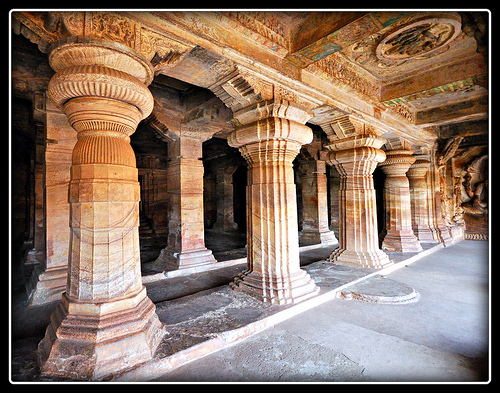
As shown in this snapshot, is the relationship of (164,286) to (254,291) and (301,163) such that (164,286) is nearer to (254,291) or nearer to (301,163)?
(254,291)

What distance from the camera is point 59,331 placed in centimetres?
212

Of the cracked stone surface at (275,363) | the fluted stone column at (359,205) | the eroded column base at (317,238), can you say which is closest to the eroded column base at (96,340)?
the cracked stone surface at (275,363)

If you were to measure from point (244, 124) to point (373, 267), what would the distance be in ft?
12.6

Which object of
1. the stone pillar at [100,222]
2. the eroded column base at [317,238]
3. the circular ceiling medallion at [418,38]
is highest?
the circular ceiling medallion at [418,38]

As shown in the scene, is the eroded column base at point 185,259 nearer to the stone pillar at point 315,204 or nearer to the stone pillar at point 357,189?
the stone pillar at point 357,189

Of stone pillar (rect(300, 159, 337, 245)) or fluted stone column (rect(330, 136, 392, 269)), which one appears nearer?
fluted stone column (rect(330, 136, 392, 269))

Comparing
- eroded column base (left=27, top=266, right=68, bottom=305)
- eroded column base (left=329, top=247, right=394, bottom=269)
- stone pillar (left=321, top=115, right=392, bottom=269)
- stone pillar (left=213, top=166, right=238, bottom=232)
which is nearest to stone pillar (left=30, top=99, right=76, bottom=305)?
eroded column base (left=27, top=266, right=68, bottom=305)

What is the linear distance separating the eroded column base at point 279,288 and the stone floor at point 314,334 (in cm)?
13

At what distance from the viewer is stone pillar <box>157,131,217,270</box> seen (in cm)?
533

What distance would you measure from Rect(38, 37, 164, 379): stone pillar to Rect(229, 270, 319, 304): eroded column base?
1578mm

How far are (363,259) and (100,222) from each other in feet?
16.1

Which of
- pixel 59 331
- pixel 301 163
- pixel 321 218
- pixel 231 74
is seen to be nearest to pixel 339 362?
pixel 59 331

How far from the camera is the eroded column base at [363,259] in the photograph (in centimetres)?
521

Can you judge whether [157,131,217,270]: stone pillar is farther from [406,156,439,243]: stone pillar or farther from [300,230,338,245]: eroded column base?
[406,156,439,243]: stone pillar
